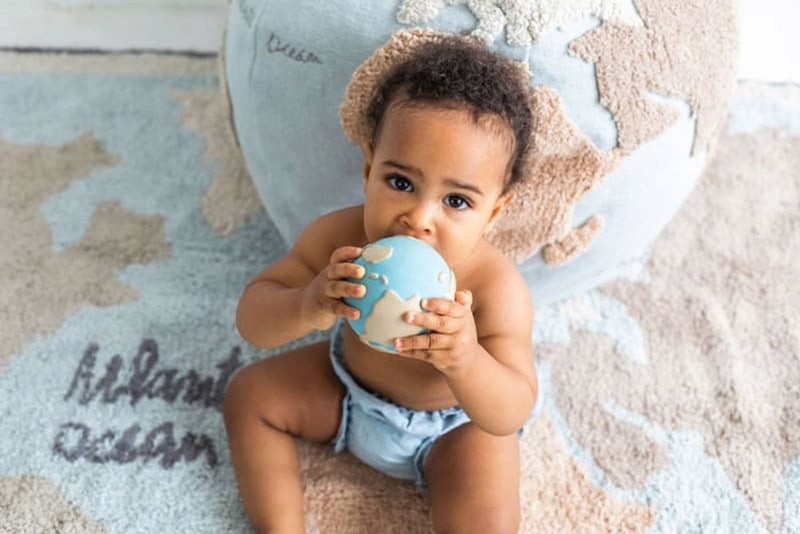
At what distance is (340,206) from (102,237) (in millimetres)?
493

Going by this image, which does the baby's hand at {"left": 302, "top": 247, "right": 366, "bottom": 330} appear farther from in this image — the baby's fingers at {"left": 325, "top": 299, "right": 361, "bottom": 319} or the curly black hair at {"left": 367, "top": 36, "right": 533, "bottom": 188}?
the curly black hair at {"left": 367, "top": 36, "right": 533, "bottom": 188}

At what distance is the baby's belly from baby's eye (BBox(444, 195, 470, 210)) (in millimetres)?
213

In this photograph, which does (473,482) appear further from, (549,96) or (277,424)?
(549,96)

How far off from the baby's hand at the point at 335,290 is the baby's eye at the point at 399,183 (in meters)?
0.08

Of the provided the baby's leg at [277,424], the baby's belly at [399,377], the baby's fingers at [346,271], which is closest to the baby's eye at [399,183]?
the baby's fingers at [346,271]

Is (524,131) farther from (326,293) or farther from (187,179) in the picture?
(187,179)

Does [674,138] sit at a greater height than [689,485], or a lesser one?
greater

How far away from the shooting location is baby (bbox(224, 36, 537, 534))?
78 cm

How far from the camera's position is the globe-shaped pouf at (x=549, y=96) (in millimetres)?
881

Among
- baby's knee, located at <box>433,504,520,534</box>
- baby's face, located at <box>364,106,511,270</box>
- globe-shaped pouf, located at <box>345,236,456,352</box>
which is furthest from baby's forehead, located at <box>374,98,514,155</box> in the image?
baby's knee, located at <box>433,504,520,534</box>

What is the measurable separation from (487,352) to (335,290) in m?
0.21

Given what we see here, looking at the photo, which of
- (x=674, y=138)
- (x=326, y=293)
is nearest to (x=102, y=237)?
(x=326, y=293)

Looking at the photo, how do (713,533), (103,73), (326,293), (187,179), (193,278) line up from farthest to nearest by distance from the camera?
(103,73)
(187,179)
(193,278)
(713,533)
(326,293)

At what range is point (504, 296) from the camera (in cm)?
90
